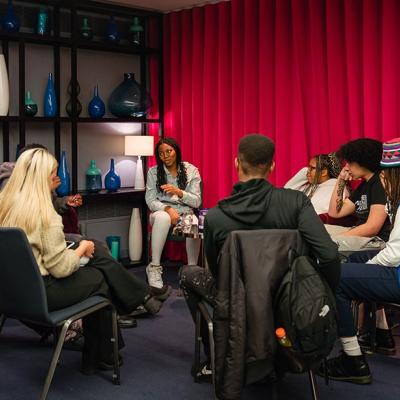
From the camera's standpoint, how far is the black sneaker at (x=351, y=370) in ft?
9.94

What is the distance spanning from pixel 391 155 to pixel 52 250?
5.67ft

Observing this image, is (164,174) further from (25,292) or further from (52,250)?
(25,292)

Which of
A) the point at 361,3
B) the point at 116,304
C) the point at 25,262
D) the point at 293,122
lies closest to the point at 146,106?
the point at 293,122

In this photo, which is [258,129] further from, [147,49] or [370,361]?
[370,361]

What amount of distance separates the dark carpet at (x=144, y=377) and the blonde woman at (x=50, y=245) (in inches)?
11.5

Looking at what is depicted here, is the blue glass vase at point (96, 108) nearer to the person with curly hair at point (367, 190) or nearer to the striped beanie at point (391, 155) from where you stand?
the person with curly hair at point (367, 190)

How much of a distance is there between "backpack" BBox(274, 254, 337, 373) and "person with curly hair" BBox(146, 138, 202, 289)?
8.58 feet

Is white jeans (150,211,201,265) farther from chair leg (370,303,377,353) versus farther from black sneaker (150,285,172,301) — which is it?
chair leg (370,303,377,353)

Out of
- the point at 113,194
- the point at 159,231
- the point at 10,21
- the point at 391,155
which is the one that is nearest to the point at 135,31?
the point at 10,21

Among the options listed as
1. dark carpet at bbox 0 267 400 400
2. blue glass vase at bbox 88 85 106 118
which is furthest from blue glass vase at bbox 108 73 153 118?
dark carpet at bbox 0 267 400 400

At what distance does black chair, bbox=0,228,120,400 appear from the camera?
2.56 m

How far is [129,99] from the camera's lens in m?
5.64

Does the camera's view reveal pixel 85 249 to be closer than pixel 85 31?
Yes

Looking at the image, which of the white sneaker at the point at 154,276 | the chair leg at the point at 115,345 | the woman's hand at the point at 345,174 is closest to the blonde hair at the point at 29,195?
the chair leg at the point at 115,345
